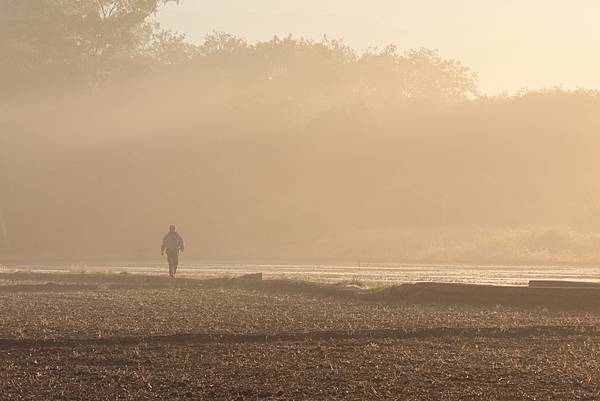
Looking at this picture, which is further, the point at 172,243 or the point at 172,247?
the point at 172,243

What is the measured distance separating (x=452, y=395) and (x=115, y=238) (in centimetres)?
6796

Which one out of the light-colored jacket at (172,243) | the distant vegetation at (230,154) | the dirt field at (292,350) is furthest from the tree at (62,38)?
the dirt field at (292,350)

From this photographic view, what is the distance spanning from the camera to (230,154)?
8738cm

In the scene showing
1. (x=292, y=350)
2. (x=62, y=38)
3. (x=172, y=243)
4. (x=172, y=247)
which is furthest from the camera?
(x=62, y=38)

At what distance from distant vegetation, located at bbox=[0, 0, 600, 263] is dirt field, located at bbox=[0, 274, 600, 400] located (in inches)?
1964

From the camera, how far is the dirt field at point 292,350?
48.8 feet

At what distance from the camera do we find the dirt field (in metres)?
14.9

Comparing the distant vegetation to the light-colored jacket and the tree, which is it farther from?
the light-colored jacket

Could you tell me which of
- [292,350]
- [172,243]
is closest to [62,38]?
[172,243]

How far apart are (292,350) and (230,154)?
6930cm

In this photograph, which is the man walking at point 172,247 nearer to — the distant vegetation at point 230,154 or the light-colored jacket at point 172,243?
the light-colored jacket at point 172,243

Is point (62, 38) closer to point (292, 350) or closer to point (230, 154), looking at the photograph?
point (230, 154)

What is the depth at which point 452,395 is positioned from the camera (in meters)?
14.3

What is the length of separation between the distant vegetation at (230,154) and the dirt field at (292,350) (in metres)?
49.9
